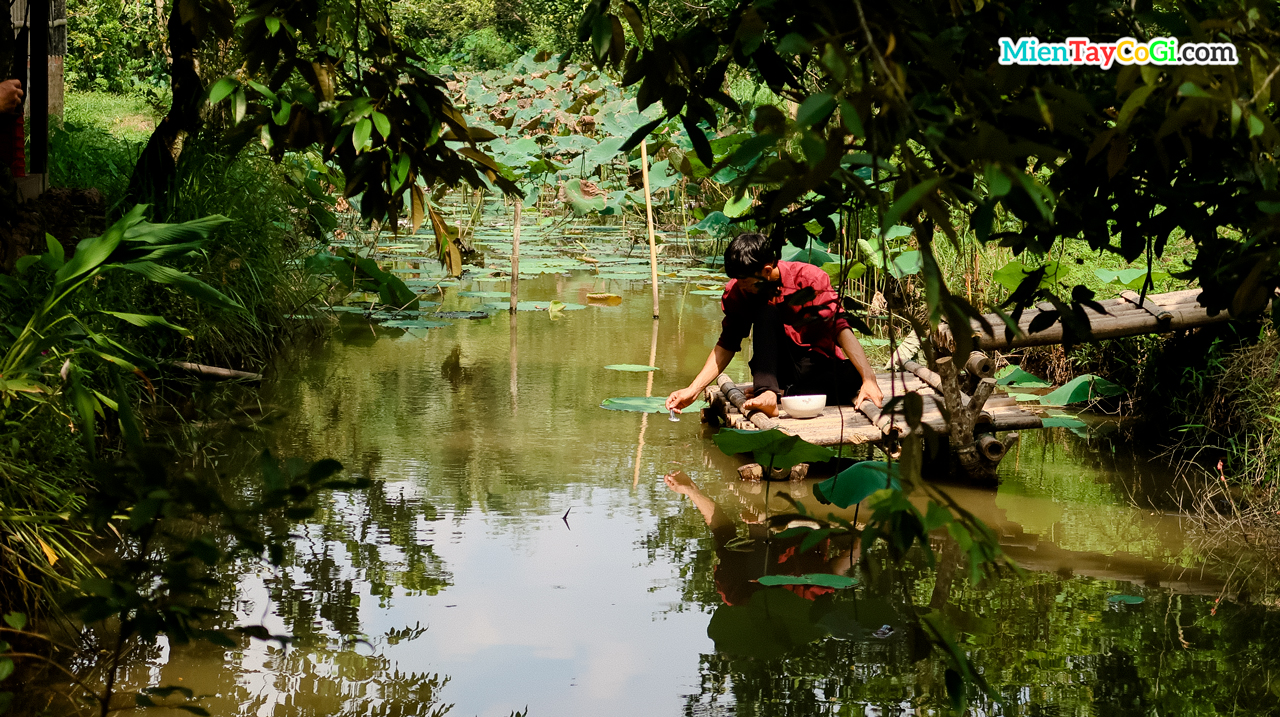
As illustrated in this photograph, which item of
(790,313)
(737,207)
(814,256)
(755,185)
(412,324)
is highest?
(755,185)

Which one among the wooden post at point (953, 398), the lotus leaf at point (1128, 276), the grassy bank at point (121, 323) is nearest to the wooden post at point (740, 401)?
the wooden post at point (953, 398)

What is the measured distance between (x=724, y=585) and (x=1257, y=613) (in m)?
1.55

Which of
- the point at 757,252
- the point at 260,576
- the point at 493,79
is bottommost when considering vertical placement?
the point at 260,576

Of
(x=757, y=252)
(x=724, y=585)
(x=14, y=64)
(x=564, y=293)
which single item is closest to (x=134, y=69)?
(x=564, y=293)

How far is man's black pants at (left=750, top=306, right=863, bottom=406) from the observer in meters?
4.88

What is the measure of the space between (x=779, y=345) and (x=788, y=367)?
5.1 inches

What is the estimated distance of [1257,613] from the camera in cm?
335

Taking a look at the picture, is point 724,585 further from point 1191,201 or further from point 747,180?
point 747,180

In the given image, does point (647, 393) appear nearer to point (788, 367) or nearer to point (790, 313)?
point (788, 367)

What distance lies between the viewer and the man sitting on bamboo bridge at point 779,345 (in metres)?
4.63

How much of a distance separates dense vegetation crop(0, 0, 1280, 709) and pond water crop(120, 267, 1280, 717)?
482 millimetres

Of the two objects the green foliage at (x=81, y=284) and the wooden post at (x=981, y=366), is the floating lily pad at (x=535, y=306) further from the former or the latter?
the green foliage at (x=81, y=284)

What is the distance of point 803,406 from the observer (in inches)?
186

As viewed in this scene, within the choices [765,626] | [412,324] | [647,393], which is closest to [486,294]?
[412,324]
